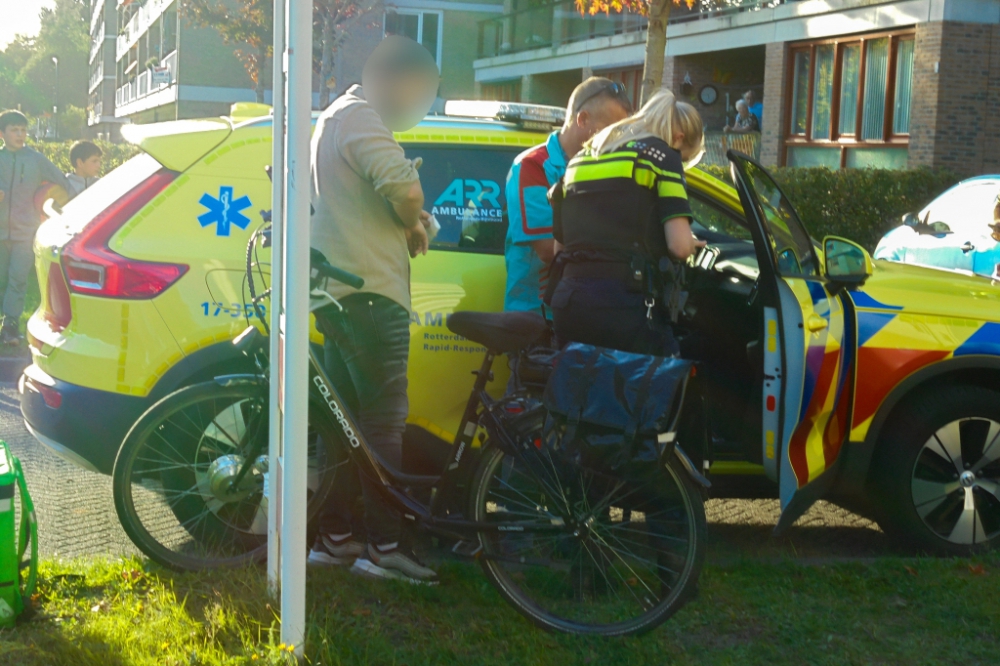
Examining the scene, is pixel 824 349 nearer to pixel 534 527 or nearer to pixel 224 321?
pixel 534 527

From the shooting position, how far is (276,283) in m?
3.49

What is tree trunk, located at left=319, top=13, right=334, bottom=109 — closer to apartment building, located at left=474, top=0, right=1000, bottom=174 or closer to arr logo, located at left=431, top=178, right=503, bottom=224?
apartment building, located at left=474, top=0, right=1000, bottom=174

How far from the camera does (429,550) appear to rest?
4750mm

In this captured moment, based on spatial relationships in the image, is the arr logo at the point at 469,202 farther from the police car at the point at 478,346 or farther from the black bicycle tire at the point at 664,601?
the black bicycle tire at the point at 664,601

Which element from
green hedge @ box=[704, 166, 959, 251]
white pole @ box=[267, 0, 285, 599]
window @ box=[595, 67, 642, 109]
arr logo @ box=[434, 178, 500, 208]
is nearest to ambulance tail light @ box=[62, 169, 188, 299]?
white pole @ box=[267, 0, 285, 599]

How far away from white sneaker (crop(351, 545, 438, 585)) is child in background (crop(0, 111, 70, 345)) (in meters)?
6.19

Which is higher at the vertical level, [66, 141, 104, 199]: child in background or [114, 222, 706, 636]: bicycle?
[66, 141, 104, 199]: child in background

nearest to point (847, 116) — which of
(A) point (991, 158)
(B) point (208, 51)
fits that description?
(A) point (991, 158)

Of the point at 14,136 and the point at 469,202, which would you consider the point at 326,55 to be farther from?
the point at 469,202

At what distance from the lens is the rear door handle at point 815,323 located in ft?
13.9

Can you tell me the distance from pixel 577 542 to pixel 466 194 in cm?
171

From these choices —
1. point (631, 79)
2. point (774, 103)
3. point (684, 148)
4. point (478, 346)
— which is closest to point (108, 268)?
point (478, 346)

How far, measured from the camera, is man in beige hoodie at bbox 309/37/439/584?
3951 millimetres

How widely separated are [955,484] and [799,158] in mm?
18949
